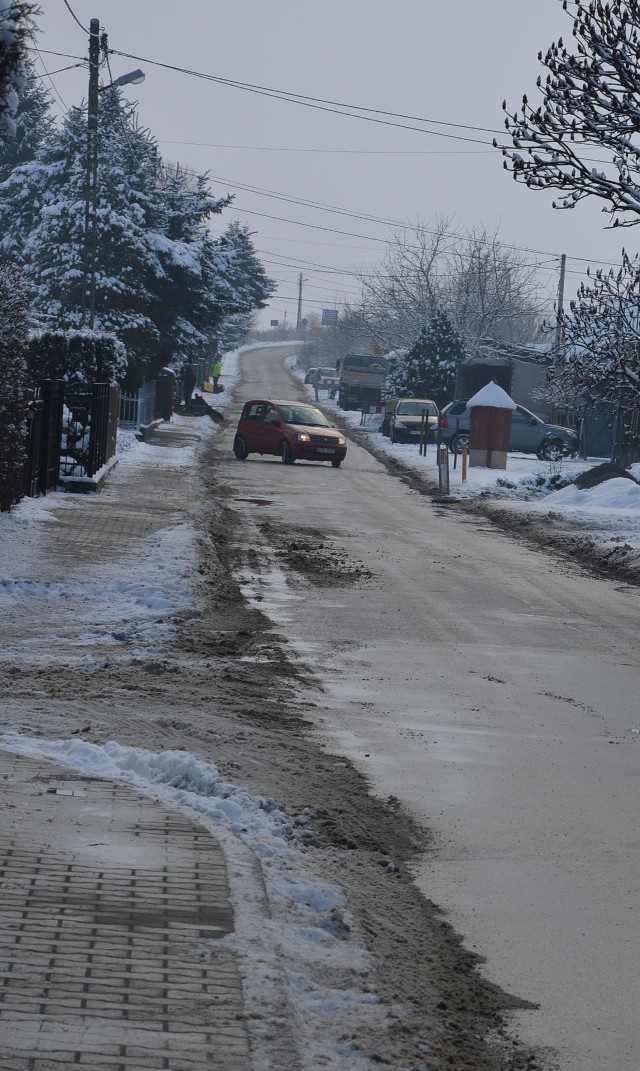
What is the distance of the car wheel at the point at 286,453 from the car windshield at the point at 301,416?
55 cm

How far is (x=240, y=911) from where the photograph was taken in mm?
4785

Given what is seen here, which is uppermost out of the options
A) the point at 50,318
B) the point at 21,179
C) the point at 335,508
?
the point at 21,179

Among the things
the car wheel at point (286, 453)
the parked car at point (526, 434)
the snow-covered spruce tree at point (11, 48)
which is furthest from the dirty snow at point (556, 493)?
the snow-covered spruce tree at point (11, 48)

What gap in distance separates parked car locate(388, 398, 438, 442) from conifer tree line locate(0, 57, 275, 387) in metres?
6.85

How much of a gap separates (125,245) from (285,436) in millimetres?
11502

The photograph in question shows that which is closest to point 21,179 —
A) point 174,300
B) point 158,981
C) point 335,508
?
point 174,300

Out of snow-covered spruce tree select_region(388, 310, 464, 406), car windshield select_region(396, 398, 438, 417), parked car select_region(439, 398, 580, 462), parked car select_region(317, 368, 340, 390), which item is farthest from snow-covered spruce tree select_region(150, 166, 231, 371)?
parked car select_region(317, 368, 340, 390)

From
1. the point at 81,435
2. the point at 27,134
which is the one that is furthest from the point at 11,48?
the point at 27,134

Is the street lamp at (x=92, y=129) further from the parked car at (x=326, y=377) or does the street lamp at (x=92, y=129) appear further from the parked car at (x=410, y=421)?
the parked car at (x=326, y=377)

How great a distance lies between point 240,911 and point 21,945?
824 millimetres

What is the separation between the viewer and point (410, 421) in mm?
44938

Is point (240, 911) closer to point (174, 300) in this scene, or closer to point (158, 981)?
point (158, 981)

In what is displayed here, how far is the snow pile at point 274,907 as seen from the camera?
→ 4113 mm

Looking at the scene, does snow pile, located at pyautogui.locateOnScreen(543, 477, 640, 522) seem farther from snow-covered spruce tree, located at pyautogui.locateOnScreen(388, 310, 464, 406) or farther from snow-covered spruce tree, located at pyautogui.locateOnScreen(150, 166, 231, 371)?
snow-covered spruce tree, located at pyautogui.locateOnScreen(388, 310, 464, 406)
